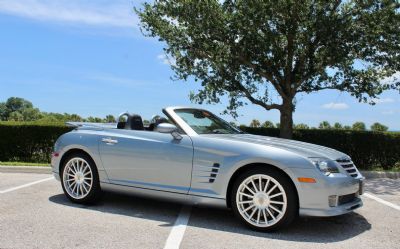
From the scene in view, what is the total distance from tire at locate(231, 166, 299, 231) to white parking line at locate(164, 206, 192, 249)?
70 centimetres

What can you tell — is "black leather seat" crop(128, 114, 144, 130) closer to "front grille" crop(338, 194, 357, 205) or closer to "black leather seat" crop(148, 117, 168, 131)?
"black leather seat" crop(148, 117, 168, 131)

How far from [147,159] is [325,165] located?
2268mm

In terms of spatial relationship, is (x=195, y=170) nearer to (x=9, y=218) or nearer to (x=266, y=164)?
(x=266, y=164)

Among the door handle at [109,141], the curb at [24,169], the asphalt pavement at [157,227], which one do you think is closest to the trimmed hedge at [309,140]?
the curb at [24,169]

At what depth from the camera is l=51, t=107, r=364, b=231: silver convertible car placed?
5.26 metres

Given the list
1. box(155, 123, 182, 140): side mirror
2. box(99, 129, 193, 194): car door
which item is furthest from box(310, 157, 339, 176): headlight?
box(155, 123, 182, 140): side mirror

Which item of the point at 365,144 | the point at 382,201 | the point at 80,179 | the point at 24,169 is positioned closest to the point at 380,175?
the point at 365,144

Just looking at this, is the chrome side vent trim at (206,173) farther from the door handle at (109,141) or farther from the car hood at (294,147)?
the door handle at (109,141)

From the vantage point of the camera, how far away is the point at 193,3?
12.6 m

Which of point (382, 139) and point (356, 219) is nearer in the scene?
point (356, 219)

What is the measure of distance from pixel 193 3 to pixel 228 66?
1974mm

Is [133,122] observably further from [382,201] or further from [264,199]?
[382,201]

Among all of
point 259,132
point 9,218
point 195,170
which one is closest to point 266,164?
point 195,170

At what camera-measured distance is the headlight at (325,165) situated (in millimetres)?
5281
